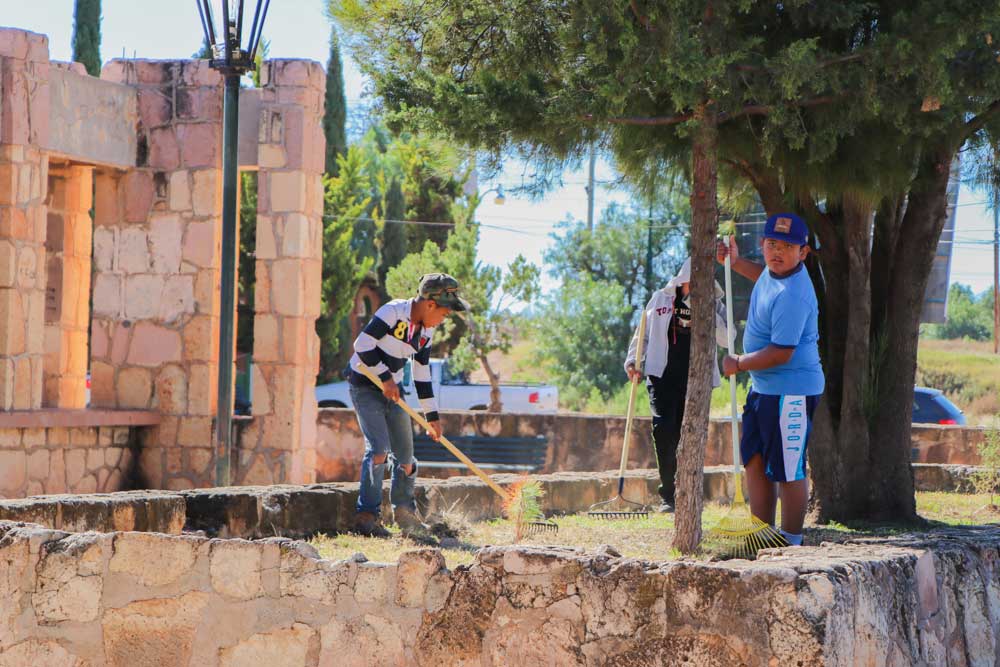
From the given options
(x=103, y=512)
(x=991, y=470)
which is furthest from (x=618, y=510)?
(x=103, y=512)

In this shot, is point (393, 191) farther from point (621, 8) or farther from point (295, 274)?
point (621, 8)

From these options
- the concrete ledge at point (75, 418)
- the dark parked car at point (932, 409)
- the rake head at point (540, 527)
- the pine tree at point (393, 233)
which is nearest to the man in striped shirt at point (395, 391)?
the rake head at point (540, 527)

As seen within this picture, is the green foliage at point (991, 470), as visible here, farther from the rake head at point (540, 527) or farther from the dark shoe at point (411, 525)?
the dark shoe at point (411, 525)

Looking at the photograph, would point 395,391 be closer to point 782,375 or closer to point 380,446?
point 380,446

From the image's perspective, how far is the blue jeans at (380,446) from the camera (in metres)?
6.99

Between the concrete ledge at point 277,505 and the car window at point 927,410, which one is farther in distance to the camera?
the car window at point 927,410

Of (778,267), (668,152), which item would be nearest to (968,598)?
(778,267)

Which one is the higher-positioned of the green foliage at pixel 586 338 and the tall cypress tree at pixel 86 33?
the tall cypress tree at pixel 86 33

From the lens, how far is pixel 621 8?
518 centimetres

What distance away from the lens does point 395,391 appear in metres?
7.03

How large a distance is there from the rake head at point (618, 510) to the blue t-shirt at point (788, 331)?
7.33 feet


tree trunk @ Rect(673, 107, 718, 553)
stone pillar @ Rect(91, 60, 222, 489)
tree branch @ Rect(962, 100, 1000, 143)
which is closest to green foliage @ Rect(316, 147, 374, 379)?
stone pillar @ Rect(91, 60, 222, 489)

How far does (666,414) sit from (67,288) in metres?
7.46

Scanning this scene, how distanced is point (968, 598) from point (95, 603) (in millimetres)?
3228
